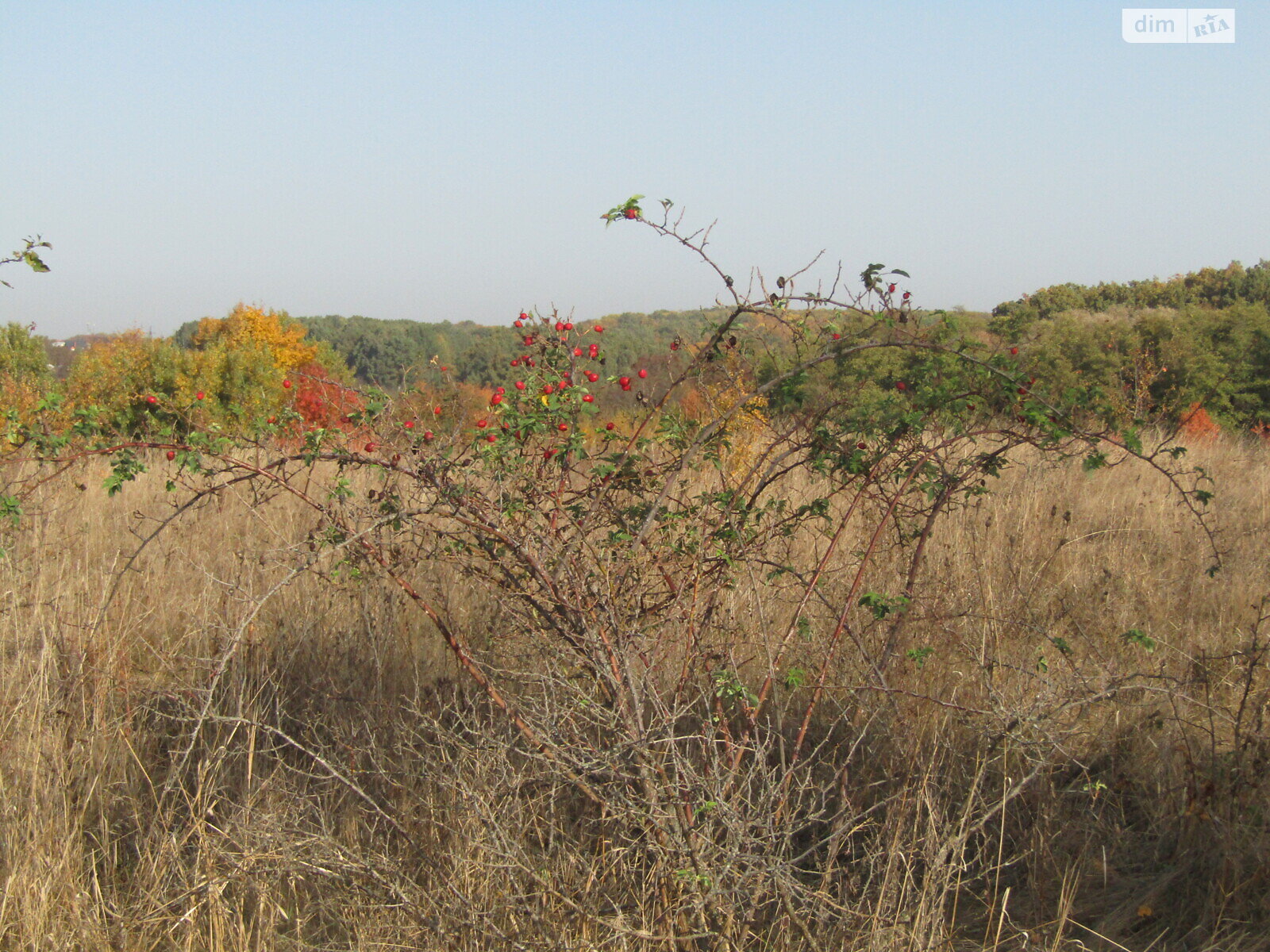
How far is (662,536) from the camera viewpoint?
227 cm

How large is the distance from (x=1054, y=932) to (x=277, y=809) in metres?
1.97

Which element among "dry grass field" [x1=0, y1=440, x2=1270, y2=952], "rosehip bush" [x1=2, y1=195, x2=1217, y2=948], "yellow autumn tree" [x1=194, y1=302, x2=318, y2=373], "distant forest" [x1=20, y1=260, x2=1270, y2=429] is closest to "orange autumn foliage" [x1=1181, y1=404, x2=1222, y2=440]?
"distant forest" [x1=20, y1=260, x2=1270, y2=429]

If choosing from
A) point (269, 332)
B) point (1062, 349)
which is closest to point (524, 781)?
point (1062, 349)

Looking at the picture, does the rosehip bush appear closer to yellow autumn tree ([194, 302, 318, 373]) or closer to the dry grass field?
the dry grass field

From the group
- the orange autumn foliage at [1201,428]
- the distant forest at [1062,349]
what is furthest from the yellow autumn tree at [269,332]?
the orange autumn foliage at [1201,428]

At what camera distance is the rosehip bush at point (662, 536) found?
182cm

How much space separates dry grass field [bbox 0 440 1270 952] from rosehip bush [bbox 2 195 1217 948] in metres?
0.05

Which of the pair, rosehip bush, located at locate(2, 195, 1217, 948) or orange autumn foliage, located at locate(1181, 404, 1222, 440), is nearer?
rosehip bush, located at locate(2, 195, 1217, 948)

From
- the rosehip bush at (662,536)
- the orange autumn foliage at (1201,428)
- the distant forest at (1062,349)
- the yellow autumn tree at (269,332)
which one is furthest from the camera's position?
the yellow autumn tree at (269,332)

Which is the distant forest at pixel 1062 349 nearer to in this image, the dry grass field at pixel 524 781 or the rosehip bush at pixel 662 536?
the rosehip bush at pixel 662 536

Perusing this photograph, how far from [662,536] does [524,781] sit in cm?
69

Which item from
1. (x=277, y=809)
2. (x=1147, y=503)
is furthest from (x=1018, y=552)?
(x=277, y=809)

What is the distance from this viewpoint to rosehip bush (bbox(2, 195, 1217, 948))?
182 centimetres

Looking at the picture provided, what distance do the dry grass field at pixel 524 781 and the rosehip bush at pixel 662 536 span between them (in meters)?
0.05
